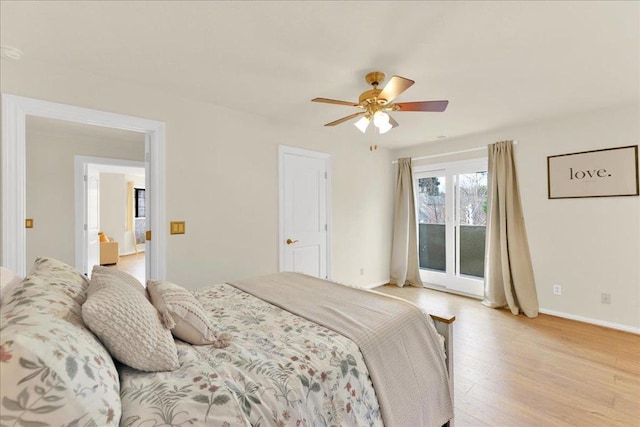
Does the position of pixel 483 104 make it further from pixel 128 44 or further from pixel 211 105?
pixel 128 44

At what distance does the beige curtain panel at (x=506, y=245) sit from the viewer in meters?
3.47

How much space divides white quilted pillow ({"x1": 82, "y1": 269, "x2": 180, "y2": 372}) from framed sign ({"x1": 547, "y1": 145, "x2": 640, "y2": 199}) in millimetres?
4119

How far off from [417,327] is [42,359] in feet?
4.85

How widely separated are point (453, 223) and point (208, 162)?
352 centimetres

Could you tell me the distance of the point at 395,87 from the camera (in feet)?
6.14

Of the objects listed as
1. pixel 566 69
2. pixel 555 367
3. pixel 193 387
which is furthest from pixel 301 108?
pixel 555 367

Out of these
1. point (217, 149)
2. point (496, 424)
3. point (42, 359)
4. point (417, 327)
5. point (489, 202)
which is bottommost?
point (496, 424)

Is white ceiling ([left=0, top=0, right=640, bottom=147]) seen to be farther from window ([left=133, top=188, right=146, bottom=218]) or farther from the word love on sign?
window ([left=133, top=188, right=146, bottom=218])

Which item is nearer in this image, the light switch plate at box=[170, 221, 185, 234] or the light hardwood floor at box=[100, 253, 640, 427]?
the light hardwood floor at box=[100, 253, 640, 427]

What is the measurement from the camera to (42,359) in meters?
0.62

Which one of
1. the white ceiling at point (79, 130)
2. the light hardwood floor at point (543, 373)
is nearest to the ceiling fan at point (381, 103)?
the light hardwood floor at point (543, 373)

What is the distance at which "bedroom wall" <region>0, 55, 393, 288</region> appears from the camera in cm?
223

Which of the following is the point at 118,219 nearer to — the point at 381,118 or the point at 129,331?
the point at 381,118

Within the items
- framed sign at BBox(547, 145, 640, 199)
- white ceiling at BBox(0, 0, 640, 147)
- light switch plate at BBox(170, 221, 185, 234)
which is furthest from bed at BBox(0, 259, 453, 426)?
framed sign at BBox(547, 145, 640, 199)
